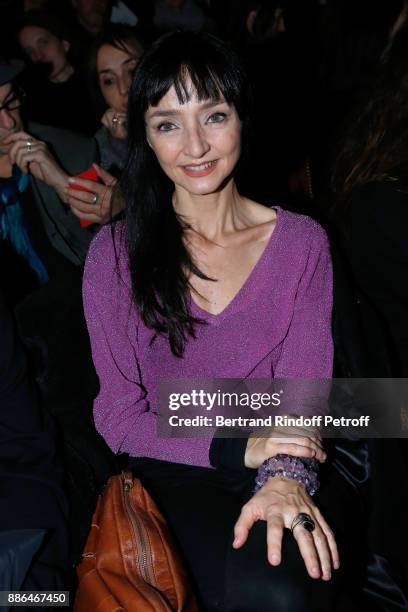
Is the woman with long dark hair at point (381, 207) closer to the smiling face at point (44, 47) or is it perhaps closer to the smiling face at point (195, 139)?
the smiling face at point (195, 139)

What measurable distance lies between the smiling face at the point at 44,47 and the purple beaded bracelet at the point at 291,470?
8.83ft

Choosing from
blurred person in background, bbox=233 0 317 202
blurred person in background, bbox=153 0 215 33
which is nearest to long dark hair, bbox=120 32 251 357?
blurred person in background, bbox=233 0 317 202

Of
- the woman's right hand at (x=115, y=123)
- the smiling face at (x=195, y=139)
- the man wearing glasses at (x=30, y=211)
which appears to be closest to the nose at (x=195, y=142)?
the smiling face at (x=195, y=139)

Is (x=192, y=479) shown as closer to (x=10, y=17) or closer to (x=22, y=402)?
(x=22, y=402)

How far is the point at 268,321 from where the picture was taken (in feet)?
5.11

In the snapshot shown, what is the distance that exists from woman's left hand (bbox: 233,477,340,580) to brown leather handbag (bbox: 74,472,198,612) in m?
0.14

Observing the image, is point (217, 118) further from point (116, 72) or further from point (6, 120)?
point (116, 72)

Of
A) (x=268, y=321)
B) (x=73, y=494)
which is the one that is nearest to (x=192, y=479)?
(x=73, y=494)

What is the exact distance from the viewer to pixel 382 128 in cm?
177

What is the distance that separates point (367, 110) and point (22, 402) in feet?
3.67

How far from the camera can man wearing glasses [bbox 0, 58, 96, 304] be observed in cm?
225

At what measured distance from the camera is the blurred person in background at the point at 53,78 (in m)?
3.29

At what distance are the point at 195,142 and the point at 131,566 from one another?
0.82 meters

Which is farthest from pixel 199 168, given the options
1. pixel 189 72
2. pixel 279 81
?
pixel 279 81
